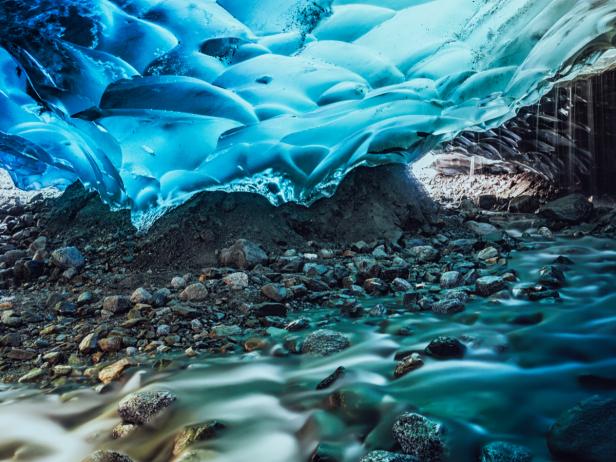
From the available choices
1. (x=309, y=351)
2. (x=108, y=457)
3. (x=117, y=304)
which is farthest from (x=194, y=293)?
(x=108, y=457)

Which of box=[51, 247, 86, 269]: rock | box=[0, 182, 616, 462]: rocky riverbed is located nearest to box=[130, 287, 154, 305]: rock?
box=[0, 182, 616, 462]: rocky riverbed

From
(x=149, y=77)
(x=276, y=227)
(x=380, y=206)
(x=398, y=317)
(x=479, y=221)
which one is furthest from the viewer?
(x=479, y=221)

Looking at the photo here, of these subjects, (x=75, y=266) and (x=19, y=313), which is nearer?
(x=19, y=313)

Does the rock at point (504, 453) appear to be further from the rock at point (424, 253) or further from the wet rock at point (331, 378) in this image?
the rock at point (424, 253)

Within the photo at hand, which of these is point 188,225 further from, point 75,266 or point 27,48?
point 27,48

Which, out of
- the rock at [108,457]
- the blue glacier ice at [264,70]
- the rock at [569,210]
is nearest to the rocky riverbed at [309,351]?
the rock at [108,457]

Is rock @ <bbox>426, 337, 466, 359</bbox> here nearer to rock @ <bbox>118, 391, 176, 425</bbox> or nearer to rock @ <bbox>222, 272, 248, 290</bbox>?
rock @ <bbox>118, 391, 176, 425</bbox>

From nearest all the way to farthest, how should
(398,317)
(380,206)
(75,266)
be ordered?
1. (398,317)
2. (75,266)
3. (380,206)

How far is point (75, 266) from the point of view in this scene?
412 cm

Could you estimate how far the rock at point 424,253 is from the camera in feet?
13.4

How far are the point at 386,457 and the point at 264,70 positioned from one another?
315cm

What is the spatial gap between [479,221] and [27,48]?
5.18 meters

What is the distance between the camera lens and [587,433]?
1.32m

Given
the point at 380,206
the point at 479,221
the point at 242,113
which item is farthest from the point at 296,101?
the point at 479,221
